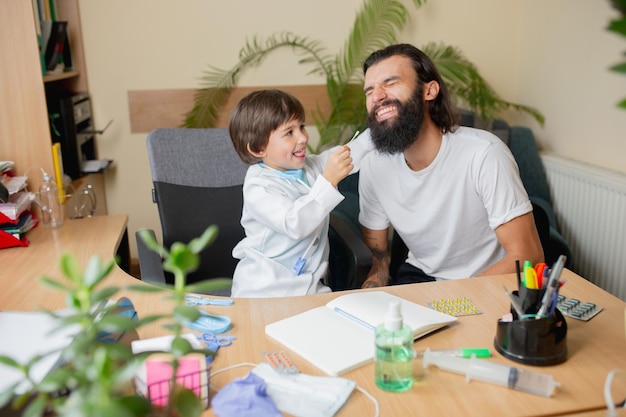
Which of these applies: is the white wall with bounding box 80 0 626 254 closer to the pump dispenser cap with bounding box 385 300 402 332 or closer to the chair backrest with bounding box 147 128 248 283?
the chair backrest with bounding box 147 128 248 283

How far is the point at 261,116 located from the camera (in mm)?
1758

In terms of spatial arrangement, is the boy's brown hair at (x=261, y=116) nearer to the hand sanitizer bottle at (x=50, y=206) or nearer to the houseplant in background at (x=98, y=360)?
the hand sanitizer bottle at (x=50, y=206)

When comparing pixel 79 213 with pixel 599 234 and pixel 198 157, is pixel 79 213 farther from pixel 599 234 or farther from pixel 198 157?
pixel 599 234

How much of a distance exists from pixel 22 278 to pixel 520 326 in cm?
123

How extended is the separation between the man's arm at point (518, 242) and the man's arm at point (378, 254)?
36 centimetres

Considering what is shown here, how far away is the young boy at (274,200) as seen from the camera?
171cm

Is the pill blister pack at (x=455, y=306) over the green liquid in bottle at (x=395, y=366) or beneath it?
beneath

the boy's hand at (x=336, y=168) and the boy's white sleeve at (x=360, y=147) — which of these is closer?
the boy's hand at (x=336, y=168)

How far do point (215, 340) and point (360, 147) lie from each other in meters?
1.10

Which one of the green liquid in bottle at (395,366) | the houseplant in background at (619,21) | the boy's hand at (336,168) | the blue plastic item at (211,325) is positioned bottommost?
the blue plastic item at (211,325)

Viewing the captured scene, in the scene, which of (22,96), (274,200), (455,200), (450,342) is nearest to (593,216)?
(455,200)

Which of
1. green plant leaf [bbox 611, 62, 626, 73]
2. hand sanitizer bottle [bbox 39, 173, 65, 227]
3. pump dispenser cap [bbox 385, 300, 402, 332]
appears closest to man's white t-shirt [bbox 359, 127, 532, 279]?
pump dispenser cap [bbox 385, 300, 402, 332]

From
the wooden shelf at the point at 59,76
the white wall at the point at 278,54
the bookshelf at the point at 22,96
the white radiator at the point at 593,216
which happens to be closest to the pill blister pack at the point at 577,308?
the white radiator at the point at 593,216

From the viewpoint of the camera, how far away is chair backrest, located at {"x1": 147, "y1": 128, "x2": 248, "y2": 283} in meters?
2.09
